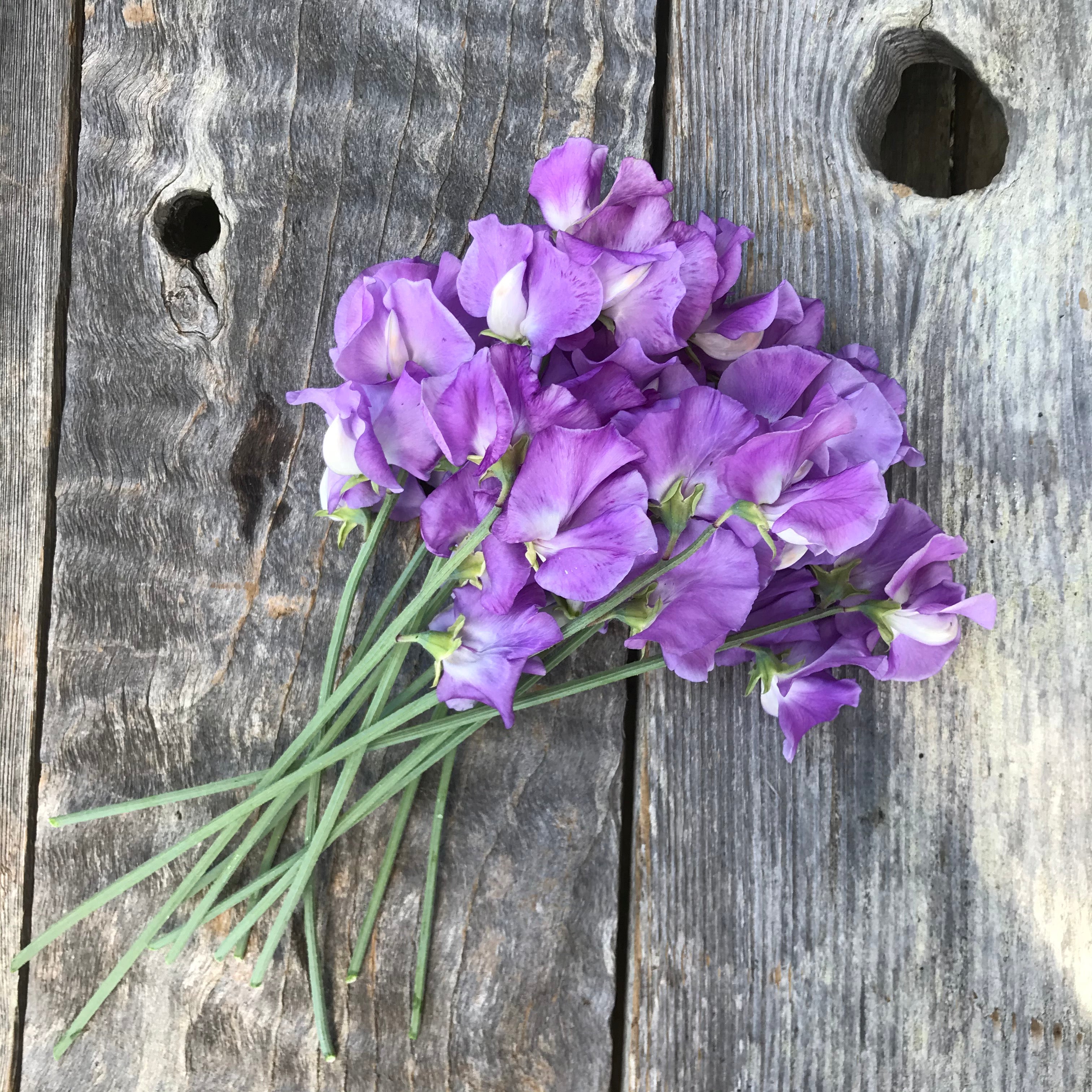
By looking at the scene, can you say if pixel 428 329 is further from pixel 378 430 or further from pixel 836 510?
pixel 836 510

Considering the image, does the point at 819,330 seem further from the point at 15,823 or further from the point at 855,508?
the point at 15,823

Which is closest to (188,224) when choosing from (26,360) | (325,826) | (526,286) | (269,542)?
(26,360)

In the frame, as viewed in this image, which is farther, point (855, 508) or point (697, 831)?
point (697, 831)

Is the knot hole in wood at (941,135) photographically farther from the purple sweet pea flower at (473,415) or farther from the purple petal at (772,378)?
the purple sweet pea flower at (473,415)

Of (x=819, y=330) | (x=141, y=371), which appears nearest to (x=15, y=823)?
(x=141, y=371)

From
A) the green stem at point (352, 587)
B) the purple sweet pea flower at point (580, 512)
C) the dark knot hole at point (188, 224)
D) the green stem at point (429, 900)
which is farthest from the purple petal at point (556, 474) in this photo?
the dark knot hole at point (188, 224)

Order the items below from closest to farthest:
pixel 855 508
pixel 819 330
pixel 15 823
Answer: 1. pixel 855 508
2. pixel 819 330
3. pixel 15 823

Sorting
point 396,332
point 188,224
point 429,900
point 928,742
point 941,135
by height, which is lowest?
point 429,900
